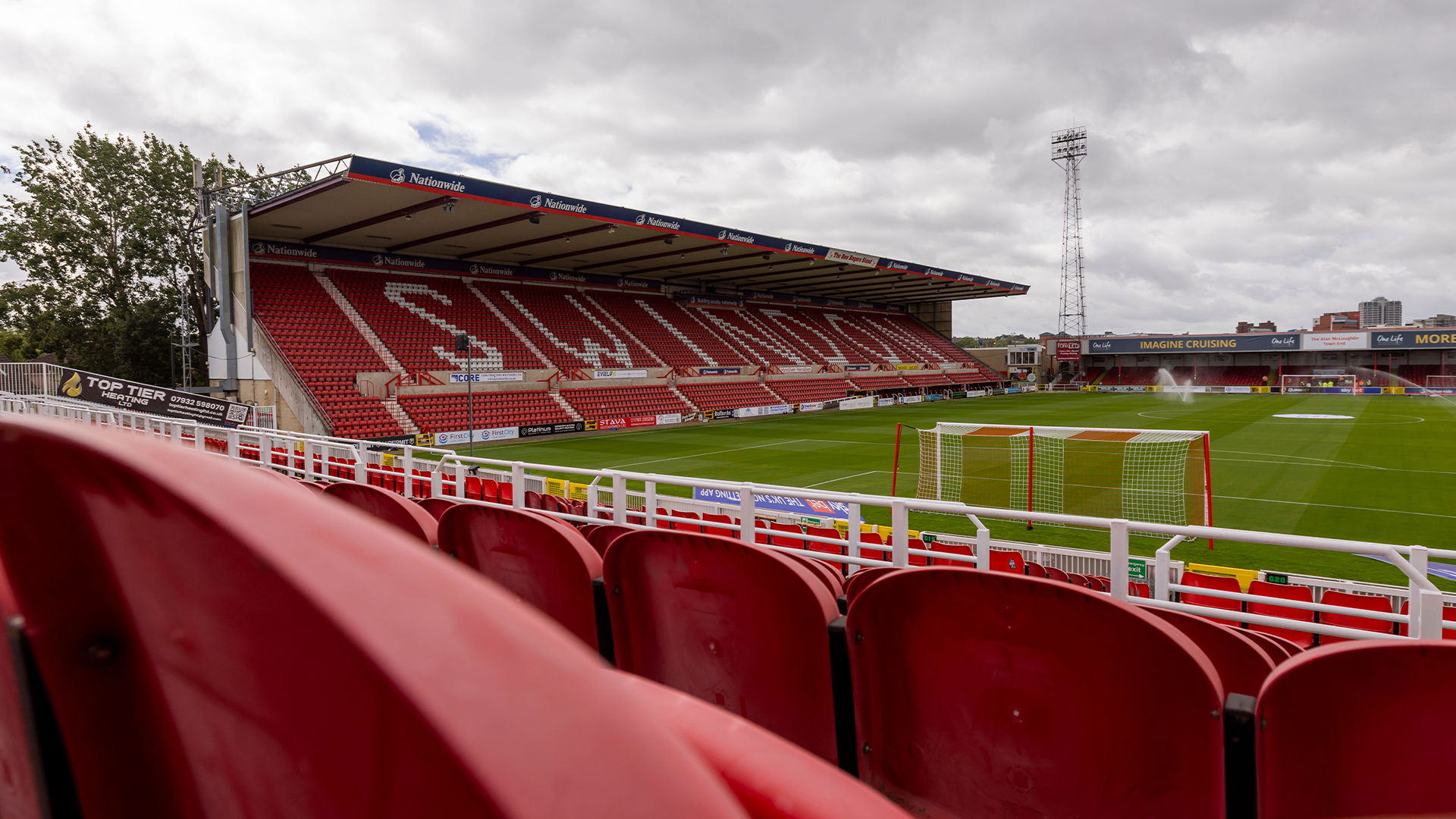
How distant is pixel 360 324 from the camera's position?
30375 millimetres

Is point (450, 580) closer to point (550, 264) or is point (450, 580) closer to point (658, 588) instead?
point (658, 588)

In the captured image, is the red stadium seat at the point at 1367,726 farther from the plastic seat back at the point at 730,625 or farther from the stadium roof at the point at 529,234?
the stadium roof at the point at 529,234

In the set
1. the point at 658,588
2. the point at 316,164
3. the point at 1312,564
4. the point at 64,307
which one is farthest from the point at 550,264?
the point at 658,588

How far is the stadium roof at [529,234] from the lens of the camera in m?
23.4

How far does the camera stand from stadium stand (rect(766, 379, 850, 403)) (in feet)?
142

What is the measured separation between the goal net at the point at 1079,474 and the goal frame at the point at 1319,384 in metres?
55.4

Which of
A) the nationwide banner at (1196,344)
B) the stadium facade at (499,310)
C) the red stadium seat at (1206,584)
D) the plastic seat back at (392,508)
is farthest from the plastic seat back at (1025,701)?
the nationwide banner at (1196,344)

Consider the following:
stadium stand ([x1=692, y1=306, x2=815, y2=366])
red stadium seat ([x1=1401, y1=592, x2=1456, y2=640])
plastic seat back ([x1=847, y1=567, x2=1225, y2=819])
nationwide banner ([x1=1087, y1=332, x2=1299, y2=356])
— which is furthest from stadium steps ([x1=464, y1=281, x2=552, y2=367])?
nationwide banner ([x1=1087, y1=332, x2=1299, y2=356])

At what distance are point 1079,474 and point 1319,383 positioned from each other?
6279 cm

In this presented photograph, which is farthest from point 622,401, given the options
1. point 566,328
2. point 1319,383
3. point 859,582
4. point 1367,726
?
point 1319,383

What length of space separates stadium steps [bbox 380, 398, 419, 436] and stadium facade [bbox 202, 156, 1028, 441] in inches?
4.2

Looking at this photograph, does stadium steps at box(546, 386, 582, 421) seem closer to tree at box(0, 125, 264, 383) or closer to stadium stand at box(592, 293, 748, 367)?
stadium stand at box(592, 293, 748, 367)

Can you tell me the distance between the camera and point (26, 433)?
25.8 inches

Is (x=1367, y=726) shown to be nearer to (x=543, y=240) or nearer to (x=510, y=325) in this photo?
(x=543, y=240)
